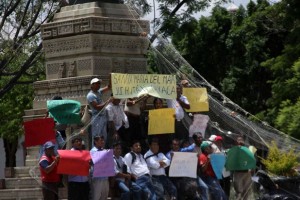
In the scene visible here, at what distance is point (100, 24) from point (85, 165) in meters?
3.71

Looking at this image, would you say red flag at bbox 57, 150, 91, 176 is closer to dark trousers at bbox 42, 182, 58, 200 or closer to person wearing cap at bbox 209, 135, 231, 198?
dark trousers at bbox 42, 182, 58, 200

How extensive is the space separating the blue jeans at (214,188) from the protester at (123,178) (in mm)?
1793

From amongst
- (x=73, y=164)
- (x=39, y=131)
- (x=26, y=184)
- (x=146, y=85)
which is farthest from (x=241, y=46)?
(x=73, y=164)

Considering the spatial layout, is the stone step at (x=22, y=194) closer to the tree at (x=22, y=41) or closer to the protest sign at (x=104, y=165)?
the protest sign at (x=104, y=165)

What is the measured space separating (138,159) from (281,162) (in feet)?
9.24

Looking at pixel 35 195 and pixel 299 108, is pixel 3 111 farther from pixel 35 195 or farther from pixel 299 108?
pixel 35 195

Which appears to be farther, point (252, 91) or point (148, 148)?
point (252, 91)

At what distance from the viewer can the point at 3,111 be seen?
47.9 metres

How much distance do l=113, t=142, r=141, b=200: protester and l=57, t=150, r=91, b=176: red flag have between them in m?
0.54

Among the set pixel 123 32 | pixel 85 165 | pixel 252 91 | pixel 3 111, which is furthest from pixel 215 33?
pixel 85 165

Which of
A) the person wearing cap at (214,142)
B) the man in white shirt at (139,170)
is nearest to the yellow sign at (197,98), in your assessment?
the person wearing cap at (214,142)

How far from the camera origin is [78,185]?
2014 cm

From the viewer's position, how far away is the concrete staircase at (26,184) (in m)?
21.5

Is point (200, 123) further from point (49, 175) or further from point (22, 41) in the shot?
point (22, 41)
